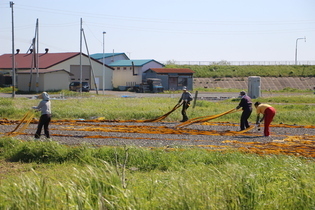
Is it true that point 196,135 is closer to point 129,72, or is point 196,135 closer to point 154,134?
point 154,134

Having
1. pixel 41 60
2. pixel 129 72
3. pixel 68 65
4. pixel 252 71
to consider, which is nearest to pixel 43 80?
pixel 68 65

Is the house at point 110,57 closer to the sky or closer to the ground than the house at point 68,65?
closer to the sky

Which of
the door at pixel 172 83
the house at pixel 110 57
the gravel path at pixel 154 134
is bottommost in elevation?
the gravel path at pixel 154 134

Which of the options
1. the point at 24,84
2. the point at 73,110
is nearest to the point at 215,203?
the point at 73,110

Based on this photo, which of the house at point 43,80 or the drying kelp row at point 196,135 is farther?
the house at point 43,80

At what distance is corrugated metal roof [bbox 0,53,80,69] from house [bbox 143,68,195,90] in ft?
32.6

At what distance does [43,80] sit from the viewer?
47719 mm

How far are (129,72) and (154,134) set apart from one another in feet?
146

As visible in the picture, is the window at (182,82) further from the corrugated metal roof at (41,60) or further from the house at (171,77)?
the corrugated metal roof at (41,60)

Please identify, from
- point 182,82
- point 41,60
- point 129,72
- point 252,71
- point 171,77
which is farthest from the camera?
point 252,71

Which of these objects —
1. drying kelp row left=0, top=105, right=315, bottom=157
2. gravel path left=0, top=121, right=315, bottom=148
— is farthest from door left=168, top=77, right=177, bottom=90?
gravel path left=0, top=121, right=315, bottom=148

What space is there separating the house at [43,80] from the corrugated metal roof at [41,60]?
2865mm

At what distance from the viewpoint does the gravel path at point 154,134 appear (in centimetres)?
1422

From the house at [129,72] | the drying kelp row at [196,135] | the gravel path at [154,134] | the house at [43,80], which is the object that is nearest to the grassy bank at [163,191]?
the drying kelp row at [196,135]
